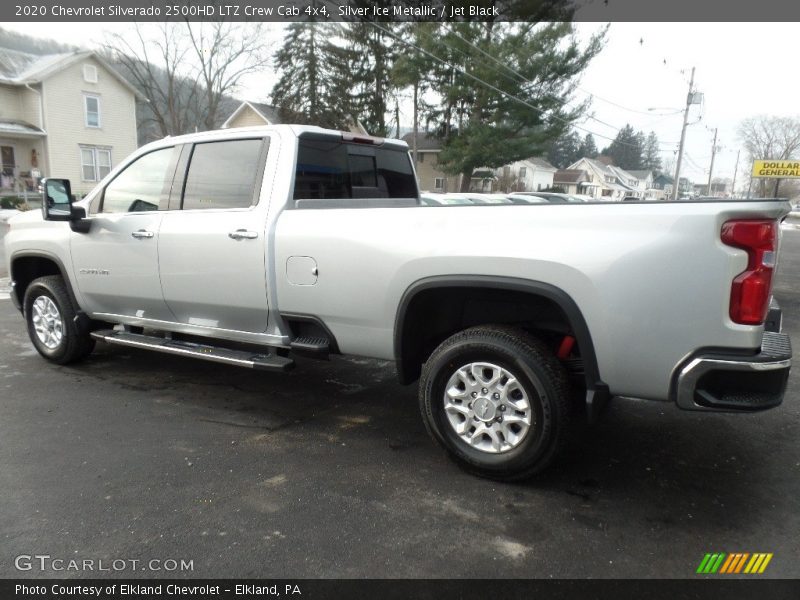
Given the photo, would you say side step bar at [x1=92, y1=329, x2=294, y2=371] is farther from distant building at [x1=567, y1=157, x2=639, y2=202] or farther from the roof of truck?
distant building at [x1=567, y1=157, x2=639, y2=202]

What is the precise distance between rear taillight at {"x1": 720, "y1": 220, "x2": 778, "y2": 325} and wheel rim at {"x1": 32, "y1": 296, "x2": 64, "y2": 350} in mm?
5258

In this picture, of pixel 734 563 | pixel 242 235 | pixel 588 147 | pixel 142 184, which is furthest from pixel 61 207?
pixel 588 147

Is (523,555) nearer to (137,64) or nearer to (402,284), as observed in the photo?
(402,284)

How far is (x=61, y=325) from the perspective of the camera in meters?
5.26

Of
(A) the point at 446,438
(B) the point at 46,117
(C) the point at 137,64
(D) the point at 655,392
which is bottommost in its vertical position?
(A) the point at 446,438

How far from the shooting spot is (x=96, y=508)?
2.97 m

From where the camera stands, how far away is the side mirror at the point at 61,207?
4634mm

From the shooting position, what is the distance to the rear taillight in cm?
253

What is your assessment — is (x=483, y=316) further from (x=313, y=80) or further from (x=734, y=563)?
(x=313, y=80)

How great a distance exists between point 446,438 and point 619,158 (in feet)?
420

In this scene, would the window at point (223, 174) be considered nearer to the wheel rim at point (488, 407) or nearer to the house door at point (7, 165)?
the wheel rim at point (488, 407)

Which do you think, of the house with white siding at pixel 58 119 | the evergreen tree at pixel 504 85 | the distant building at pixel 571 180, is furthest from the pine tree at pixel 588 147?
the house with white siding at pixel 58 119

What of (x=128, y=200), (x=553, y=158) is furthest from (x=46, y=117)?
(x=553, y=158)

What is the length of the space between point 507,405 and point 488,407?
11cm
